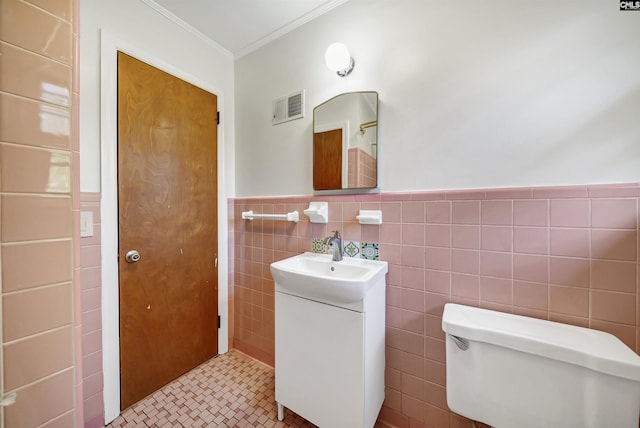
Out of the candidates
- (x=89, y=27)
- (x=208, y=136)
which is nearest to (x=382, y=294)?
A: (x=208, y=136)

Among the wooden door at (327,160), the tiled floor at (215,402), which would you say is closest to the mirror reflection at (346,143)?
the wooden door at (327,160)

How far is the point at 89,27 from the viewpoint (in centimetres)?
117

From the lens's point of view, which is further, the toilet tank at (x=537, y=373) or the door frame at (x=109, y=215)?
the door frame at (x=109, y=215)

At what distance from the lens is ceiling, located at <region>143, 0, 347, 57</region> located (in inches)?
54.4

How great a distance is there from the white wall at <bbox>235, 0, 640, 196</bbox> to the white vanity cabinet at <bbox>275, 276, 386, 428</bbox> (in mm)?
670

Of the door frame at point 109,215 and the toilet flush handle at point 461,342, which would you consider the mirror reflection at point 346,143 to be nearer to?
the toilet flush handle at point 461,342

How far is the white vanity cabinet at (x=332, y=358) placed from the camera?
1.01m

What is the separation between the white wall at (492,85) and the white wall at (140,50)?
2.37 ft

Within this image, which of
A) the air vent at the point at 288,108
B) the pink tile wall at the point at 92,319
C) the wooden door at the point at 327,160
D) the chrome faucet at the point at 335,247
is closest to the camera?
the pink tile wall at the point at 92,319

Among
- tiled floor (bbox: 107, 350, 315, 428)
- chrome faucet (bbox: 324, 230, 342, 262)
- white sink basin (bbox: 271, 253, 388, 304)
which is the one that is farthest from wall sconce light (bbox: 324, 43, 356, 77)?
tiled floor (bbox: 107, 350, 315, 428)

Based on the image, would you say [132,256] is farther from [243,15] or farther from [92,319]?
[243,15]

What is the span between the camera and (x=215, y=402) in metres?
1.36

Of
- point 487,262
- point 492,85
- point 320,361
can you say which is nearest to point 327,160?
point 492,85

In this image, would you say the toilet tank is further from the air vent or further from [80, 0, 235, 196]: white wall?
[80, 0, 235, 196]: white wall
